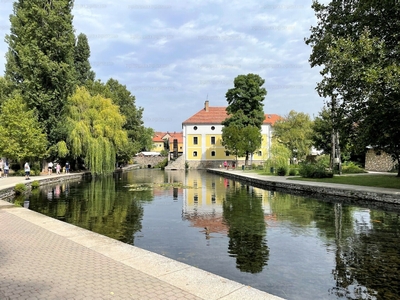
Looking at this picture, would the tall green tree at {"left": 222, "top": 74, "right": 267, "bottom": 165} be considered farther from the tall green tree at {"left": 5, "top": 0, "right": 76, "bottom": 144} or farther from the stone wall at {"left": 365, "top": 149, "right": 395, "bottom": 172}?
the tall green tree at {"left": 5, "top": 0, "right": 76, "bottom": 144}

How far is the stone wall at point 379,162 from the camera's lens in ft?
109

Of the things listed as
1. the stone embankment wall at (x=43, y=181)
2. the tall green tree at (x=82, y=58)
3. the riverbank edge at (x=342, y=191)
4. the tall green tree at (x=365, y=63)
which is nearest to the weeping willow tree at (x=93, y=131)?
the stone embankment wall at (x=43, y=181)

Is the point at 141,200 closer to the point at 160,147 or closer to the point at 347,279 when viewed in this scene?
the point at 347,279

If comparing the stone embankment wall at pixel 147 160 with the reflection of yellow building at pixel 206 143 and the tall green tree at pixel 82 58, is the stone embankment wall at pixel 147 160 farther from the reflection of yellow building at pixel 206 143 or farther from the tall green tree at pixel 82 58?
the tall green tree at pixel 82 58

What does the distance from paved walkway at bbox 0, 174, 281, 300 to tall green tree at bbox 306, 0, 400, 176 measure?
11338 millimetres

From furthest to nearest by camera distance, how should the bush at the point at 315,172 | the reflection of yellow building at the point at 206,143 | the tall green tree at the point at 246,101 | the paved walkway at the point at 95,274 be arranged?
the reflection of yellow building at the point at 206,143 < the tall green tree at the point at 246,101 < the bush at the point at 315,172 < the paved walkway at the point at 95,274

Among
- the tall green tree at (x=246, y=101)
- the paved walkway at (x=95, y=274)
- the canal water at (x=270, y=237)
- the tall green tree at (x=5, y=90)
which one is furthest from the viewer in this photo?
the tall green tree at (x=246, y=101)

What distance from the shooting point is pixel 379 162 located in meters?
34.8

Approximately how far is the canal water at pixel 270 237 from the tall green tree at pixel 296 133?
119 ft

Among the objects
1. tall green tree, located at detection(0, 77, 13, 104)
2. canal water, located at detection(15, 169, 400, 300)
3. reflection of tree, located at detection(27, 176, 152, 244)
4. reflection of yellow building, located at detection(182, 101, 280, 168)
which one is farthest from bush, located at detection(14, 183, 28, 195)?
reflection of yellow building, located at detection(182, 101, 280, 168)

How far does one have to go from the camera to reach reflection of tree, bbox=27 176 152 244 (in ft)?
33.3

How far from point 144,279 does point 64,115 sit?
31358mm

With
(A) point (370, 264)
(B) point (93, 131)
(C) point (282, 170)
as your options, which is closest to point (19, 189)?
(B) point (93, 131)

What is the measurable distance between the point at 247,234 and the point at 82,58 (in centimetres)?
4235
